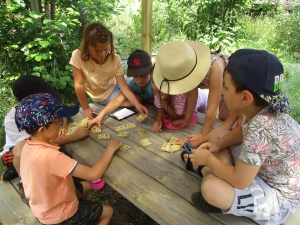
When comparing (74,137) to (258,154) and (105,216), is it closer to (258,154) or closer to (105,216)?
(105,216)

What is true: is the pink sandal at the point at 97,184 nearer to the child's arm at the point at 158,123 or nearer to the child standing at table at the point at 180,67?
the child's arm at the point at 158,123

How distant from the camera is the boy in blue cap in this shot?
1592 mm

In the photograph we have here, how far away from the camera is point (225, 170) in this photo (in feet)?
4.99

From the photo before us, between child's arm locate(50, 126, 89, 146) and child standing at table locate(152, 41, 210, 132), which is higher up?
child standing at table locate(152, 41, 210, 132)

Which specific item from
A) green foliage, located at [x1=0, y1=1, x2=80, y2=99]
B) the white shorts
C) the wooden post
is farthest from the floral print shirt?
green foliage, located at [x1=0, y1=1, x2=80, y2=99]

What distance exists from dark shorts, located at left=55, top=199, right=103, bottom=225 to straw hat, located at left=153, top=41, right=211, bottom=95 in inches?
44.0

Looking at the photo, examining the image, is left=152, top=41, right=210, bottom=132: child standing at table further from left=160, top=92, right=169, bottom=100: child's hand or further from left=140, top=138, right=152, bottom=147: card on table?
left=140, top=138, right=152, bottom=147: card on table

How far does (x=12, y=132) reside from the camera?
234 centimetres

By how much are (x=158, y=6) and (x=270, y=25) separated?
11.5ft

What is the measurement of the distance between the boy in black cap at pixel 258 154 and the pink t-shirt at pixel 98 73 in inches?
75.4

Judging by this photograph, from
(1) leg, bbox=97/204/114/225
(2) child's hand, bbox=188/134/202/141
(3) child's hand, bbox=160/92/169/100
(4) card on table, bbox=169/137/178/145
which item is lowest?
(1) leg, bbox=97/204/114/225

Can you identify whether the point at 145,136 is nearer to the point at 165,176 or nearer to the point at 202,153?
the point at 165,176

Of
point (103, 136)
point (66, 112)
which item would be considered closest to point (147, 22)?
point (103, 136)

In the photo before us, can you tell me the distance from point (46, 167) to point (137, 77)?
1.59 meters
